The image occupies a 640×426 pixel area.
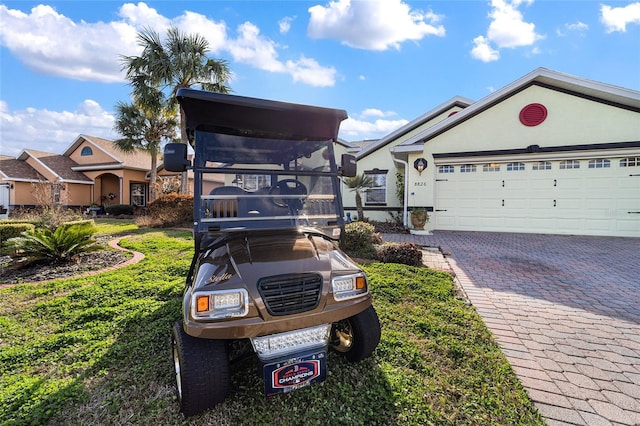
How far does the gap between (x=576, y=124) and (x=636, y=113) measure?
1.54 metres

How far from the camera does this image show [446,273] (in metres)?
5.33

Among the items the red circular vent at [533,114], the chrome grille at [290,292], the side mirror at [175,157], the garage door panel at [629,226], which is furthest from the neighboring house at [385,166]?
the chrome grille at [290,292]

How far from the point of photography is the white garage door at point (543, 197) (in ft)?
30.0

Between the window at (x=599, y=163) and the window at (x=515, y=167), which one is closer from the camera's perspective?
the window at (x=599, y=163)

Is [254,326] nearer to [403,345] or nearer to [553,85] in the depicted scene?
[403,345]

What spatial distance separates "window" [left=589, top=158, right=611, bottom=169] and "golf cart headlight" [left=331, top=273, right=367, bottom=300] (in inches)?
448

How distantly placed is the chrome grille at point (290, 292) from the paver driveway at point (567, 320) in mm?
1825

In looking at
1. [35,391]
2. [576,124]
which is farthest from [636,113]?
[35,391]

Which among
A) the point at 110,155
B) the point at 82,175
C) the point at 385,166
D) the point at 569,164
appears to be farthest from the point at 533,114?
the point at 82,175

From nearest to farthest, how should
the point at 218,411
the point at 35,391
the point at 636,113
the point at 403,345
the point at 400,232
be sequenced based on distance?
the point at 218,411 < the point at 35,391 < the point at 403,345 < the point at 636,113 < the point at 400,232

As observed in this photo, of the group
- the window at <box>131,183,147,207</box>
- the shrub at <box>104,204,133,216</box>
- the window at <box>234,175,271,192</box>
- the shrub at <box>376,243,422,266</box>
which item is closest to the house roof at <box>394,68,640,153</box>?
the shrub at <box>376,243,422,266</box>

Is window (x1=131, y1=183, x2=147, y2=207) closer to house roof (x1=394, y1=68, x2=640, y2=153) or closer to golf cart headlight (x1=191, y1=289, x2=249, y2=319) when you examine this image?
house roof (x1=394, y1=68, x2=640, y2=153)

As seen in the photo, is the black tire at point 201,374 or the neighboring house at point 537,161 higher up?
the neighboring house at point 537,161

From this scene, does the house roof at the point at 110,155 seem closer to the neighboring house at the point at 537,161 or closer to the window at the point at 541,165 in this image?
the neighboring house at the point at 537,161
